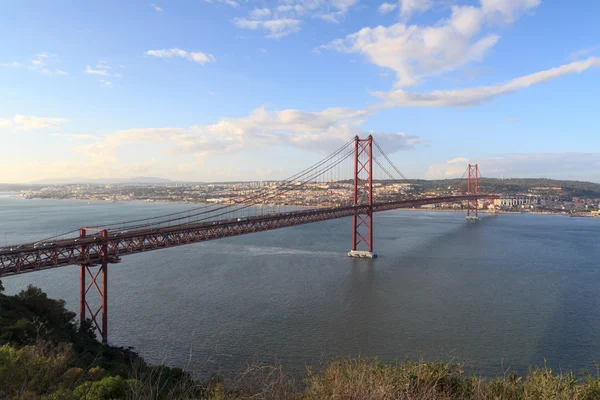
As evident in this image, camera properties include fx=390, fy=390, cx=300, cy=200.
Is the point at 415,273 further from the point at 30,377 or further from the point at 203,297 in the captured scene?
the point at 30,377

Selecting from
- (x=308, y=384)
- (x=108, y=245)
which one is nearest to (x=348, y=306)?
(x=108, y=245)

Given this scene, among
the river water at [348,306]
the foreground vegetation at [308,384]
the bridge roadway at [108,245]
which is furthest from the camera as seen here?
the river water at [348,306]

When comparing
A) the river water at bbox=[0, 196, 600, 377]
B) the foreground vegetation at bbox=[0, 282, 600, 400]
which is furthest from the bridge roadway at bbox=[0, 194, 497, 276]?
the foreground vegetation at bbox=[0, 282, 600, 400]

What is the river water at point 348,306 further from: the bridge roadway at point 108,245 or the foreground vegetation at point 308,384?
the foreground vegetation at point 308,384

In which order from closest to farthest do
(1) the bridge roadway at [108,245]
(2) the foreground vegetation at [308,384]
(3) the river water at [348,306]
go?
1. (2) the foreground vegetation at [308,384]
2. (1) the bridge roadway at [108,245]
3. (3) the river water at [348,306]

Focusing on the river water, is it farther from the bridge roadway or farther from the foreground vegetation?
the foreground vegetation

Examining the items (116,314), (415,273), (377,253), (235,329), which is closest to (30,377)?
(235,329)

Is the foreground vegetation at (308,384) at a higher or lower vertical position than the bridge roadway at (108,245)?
lower

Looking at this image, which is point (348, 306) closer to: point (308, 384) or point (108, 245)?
point (108, 245)

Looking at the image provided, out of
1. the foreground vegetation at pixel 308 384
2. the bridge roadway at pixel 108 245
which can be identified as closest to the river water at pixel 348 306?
the bridge roadway at pixel 108 245
